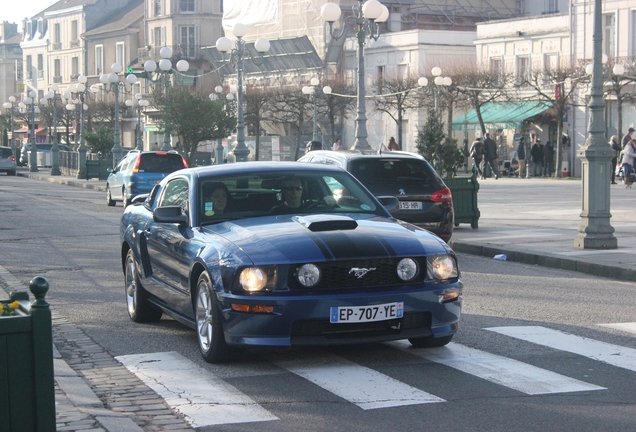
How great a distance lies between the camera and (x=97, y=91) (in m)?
92.1

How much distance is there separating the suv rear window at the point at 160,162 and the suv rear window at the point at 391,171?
13546 mm

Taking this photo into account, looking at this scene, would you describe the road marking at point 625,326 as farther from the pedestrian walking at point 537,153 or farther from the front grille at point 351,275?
the pedestrian walking at point 537,153

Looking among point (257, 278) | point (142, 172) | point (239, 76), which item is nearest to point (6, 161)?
point (239, 76)

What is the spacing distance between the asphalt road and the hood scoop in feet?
3.15

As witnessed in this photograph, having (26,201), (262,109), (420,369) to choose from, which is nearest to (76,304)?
(420,369)

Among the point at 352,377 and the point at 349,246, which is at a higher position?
the point at 349,246

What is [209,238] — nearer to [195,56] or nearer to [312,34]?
[312,34]

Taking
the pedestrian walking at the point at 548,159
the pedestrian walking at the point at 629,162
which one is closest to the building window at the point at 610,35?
the pedestrian walking at the point at 548,159

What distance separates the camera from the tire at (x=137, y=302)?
974cm

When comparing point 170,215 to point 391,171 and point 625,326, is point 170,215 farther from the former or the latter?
point 391,171

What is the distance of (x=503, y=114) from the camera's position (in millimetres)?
51000

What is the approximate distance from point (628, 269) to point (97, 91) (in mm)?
82976

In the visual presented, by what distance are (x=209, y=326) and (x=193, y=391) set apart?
914mm

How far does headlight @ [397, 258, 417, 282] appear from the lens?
755 cm
